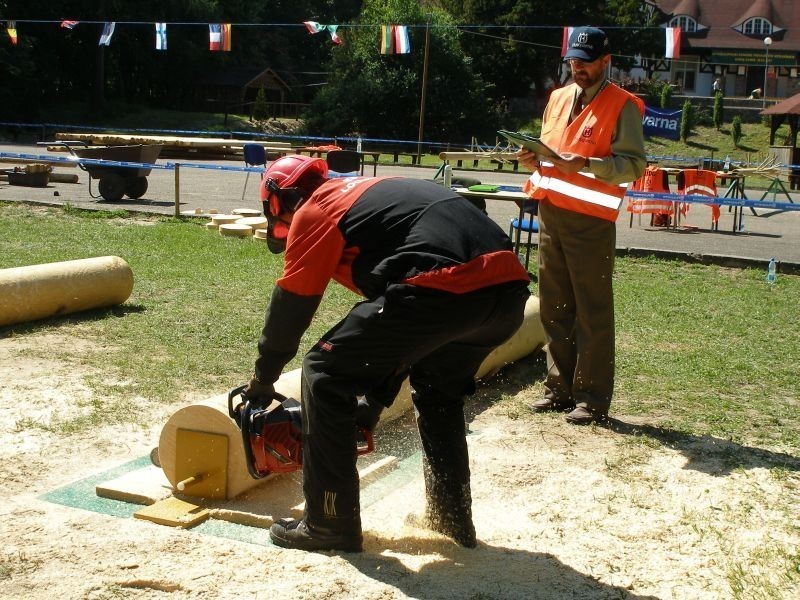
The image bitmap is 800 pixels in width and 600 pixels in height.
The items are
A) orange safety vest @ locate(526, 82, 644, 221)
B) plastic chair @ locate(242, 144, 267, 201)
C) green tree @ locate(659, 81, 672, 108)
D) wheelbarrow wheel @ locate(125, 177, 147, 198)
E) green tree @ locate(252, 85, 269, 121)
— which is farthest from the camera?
green tree @ locate(659, 81, 672, 108)

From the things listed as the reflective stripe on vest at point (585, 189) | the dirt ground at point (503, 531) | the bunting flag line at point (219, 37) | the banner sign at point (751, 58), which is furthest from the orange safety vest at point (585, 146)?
the banner sign at point (751, 58)

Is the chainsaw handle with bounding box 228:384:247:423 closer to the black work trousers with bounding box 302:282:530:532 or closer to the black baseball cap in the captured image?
the black work trousers with bounding box 302:282:530:532

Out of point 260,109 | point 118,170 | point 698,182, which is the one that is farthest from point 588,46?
point 260,109

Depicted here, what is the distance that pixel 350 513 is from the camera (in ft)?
12.8

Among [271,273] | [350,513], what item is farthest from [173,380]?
[271,273]

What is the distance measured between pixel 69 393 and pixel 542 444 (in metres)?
3.05

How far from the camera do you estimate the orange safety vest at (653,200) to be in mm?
16375

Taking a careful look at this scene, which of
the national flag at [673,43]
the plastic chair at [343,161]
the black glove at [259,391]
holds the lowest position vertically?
the black glove at [259,391]

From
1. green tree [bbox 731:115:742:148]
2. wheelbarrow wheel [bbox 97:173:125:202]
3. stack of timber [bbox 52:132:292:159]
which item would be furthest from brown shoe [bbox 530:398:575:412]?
green tree [bbox 731:115:742:148]

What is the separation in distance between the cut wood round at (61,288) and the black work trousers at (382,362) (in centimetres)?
485

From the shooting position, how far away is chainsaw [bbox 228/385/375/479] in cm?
406

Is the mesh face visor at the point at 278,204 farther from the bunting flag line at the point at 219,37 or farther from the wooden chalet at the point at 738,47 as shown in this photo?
the wooden chalet at the point at 738,47

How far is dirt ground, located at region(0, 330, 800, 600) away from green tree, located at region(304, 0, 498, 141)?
42.3 meters

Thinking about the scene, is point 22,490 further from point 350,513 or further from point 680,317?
point 680,317
